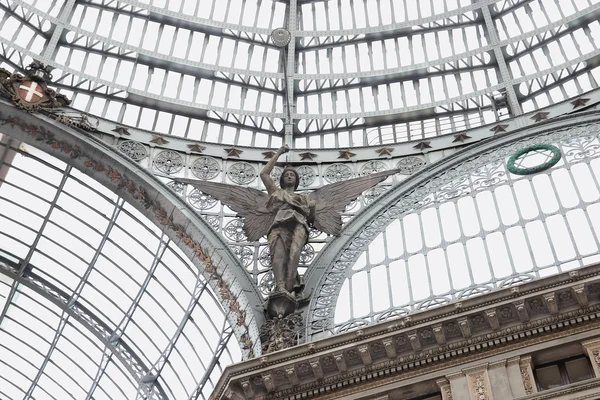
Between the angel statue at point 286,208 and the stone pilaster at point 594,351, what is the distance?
29.1ft

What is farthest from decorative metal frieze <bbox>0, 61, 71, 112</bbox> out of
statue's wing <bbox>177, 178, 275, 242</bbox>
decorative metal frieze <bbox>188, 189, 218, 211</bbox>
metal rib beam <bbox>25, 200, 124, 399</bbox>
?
decorative metal frieze <bbox>188, 189, 218, 211</bbox>

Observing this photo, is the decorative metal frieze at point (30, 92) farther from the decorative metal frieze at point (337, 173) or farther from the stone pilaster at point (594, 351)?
the stone pilaster at point (594, 351)

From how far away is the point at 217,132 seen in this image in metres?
37.1

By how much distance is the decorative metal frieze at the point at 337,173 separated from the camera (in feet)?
108

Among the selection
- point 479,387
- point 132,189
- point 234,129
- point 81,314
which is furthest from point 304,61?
point 479,387

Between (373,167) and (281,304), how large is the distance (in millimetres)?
7641

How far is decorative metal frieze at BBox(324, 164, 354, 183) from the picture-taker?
32875 millimetres

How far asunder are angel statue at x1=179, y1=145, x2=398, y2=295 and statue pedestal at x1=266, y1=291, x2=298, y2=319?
0.25m

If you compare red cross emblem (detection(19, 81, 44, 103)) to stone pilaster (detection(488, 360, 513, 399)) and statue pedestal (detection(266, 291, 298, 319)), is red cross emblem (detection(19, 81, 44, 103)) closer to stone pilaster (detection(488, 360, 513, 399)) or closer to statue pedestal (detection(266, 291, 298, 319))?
statue pedestal (detection(266, 291, 298, 319))

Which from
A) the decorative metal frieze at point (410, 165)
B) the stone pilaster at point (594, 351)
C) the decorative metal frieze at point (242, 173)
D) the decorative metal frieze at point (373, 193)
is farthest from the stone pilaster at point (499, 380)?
the decorative metal frieze at point (242, 173)

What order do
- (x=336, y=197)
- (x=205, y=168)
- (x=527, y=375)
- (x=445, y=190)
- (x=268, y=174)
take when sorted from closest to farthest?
(x=527, y=375) → (x=268, y=174) → (x=445, y=190) → (x=336, y=197) → (x=205, y=168)

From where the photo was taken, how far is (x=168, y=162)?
33250 mm

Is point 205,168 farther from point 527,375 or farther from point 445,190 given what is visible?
point 527,375

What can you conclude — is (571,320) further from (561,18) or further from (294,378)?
(561,18)
